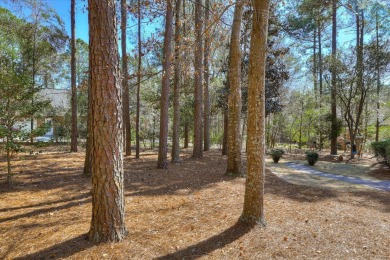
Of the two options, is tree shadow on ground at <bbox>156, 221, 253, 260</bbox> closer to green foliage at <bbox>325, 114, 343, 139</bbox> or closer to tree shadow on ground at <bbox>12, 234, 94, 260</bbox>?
tree shadow on ground at <bbox>12, 234, 94, 260</bbox>

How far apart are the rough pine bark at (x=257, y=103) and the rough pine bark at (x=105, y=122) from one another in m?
1.64

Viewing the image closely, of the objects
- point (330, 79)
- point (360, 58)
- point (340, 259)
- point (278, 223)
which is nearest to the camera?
point (340, 259)

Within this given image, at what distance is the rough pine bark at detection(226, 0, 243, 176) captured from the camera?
6379 millimetres

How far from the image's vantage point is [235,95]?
649 centimetres

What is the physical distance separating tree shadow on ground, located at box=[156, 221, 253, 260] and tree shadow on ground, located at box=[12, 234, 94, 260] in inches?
35.4

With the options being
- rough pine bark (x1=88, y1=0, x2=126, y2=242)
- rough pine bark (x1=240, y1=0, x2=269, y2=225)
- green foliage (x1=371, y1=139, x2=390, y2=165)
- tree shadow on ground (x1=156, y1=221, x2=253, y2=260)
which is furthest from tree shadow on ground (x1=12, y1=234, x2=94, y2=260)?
green foliage (x1=371, y1=139, x2=390, y2=165)

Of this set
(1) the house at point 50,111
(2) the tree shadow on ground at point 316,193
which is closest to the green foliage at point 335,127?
(2) the tree shadow on ground at point 316,193

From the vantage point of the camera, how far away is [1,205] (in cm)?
414

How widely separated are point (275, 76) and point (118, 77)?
10891 millimetres

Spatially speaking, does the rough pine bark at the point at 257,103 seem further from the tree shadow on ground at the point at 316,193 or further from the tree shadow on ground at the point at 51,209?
A: the tree shadow on ground at the point at 51,209

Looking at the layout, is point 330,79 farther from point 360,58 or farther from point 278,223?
point 278,223

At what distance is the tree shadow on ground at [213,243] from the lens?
262 centimetres

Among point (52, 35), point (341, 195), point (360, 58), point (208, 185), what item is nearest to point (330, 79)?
point (360, 58)

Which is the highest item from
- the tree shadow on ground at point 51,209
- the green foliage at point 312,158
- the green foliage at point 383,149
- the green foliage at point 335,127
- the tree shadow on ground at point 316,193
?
the green foliage at point 335,127
